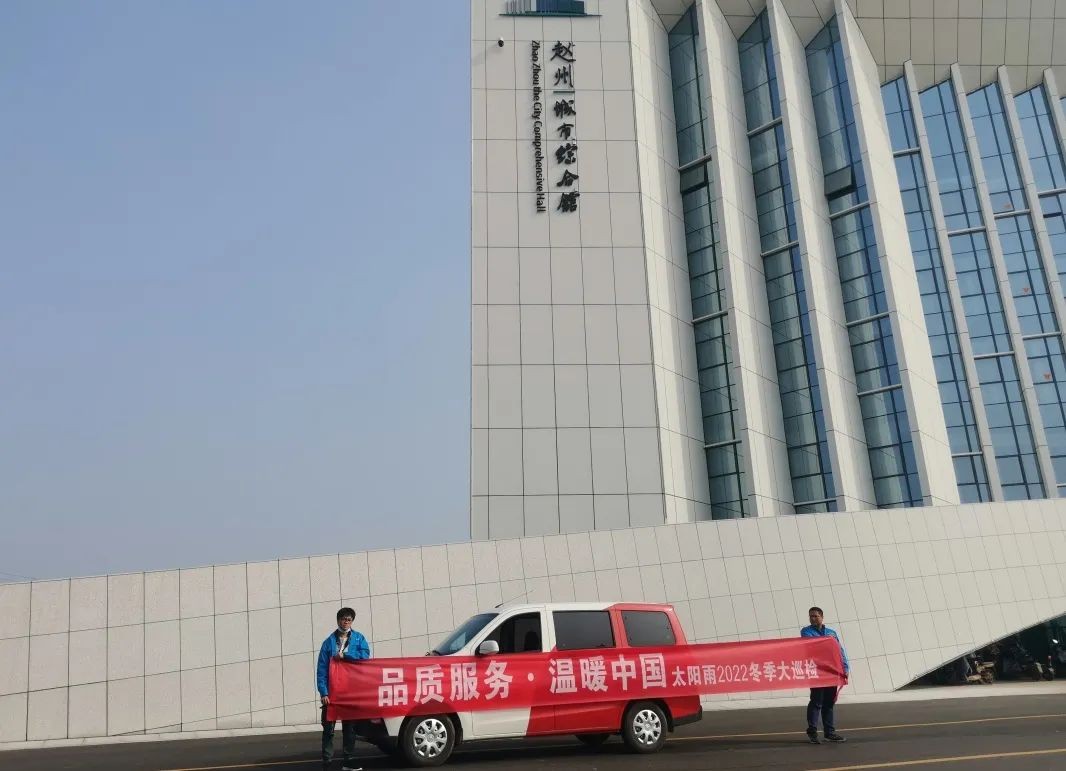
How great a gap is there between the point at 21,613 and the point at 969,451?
39986 mm

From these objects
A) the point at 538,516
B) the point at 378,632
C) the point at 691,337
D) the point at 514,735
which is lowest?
the point at 514,735

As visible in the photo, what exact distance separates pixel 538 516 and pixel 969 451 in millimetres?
23732

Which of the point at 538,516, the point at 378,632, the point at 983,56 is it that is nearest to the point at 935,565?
the point at 538,516

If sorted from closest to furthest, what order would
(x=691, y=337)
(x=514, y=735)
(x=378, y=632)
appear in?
(x=514, y=735) → (x=378, y=632) → (x=691, y=337)

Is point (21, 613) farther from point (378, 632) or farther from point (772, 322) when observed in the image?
point (772, 322)

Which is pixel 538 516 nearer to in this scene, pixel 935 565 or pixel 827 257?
pixel 935 565

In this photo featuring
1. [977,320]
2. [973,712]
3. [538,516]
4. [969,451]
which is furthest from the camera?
[977,320]

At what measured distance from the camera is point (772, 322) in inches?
1505

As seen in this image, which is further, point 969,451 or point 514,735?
point 969,451

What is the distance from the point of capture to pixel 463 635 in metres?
10.5

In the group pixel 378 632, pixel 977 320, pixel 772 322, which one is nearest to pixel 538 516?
pixel 378 632

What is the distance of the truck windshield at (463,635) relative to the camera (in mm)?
10289

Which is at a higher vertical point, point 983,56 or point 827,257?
point 983,56

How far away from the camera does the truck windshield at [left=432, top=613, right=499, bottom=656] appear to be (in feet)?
33.8
